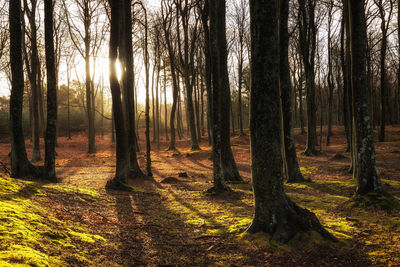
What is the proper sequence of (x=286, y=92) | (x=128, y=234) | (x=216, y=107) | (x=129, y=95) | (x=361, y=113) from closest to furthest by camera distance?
(x=128, y=234)
(x=361, y=113)
(x=216, y=107)
(x=286, y=92)
(x=129, y=95)

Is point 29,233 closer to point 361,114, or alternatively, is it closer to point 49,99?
point 49,99

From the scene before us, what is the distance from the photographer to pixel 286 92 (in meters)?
9.67

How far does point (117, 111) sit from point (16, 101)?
349 cm

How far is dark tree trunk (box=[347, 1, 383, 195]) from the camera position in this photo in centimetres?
625

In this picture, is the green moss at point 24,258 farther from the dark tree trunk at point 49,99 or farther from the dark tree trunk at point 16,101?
the dark tree trunk at point 16,101

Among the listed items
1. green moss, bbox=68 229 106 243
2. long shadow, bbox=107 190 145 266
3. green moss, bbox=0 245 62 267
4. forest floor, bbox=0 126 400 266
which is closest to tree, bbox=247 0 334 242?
forest floor, bbox=0 126 400 266

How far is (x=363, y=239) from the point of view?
4.43 metres

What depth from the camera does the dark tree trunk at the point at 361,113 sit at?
6.25 meters

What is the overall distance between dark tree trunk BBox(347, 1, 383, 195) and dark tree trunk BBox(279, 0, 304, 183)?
125 inches

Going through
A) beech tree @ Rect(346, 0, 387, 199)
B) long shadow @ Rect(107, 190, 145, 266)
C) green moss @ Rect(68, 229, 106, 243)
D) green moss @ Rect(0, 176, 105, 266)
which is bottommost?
long shadow @ Rect(107, 190, 145, 266)

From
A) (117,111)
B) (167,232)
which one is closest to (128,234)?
(167,232)

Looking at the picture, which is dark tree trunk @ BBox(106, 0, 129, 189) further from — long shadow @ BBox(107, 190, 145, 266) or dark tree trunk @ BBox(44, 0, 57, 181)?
dark tree trunk @ BBox(44, 0, 57, 181)

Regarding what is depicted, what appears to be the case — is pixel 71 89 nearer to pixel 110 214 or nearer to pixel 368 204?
pixel 110 214

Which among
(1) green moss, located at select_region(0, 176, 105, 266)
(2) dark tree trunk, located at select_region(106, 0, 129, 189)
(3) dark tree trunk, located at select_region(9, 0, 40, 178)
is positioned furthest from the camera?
(2) dark tree trunk, located at select_region(106, 0, 129, 189)
